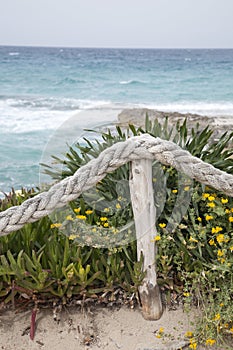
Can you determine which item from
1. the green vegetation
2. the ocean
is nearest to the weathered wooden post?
the green vegetation

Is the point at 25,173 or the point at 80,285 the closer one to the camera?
the point at 80,285

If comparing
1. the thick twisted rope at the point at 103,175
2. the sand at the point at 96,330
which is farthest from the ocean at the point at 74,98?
the sand at the point at 96,330

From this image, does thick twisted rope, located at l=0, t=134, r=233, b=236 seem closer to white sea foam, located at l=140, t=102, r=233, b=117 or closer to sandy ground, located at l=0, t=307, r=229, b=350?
sandy ground, located at l=0, t=307, r=229, b=350

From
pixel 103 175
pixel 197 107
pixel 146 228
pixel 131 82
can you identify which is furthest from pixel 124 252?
pixel 131 82

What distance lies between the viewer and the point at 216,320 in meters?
2.97

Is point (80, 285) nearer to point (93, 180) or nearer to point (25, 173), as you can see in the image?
point (93, 180)

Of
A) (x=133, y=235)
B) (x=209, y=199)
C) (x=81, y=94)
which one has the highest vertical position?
(x=209, y=199)

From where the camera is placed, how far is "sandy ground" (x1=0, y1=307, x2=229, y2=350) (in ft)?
10.2

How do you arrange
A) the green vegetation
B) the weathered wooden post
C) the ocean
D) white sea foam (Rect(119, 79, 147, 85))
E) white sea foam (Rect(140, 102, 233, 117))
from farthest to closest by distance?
white sea foam (Rect(119, 79, 147, 85)), white sea foam (Rect(140, 102, 233, 117)), the ocean, the green vegetation, the weathered wooden post

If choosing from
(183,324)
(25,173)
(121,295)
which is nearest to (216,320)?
(183,324)

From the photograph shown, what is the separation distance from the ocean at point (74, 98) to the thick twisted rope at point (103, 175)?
76 centimetres

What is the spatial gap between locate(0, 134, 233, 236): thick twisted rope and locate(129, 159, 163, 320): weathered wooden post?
0.37 feet

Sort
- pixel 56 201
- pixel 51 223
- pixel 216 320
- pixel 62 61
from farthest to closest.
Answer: pixel 62 61
pixel 51 223
pixel 216 320
pixel 56 201

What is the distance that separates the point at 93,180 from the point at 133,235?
65 centimetres
